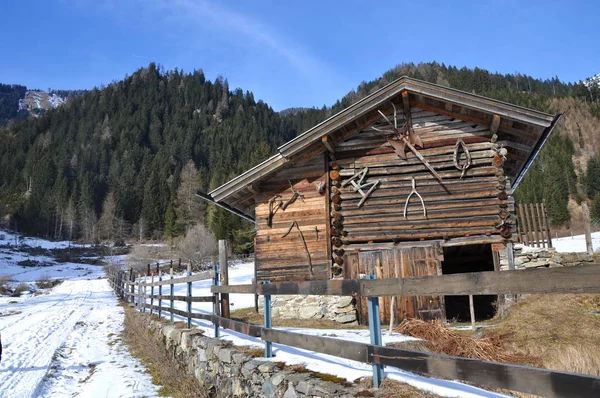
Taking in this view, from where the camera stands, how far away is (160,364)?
850 centimetres

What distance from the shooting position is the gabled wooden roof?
11375 mm

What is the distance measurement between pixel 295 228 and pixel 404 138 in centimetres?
422

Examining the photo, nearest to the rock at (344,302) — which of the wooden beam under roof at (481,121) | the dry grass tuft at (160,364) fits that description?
the dry grass tuft at (160,364)

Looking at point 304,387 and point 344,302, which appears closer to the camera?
point 304,387

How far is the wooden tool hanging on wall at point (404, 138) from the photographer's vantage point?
485 inches

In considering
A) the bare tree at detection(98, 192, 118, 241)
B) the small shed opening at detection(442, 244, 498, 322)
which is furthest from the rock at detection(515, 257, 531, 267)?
the bare tree at detection(98, 192, 118, 241)

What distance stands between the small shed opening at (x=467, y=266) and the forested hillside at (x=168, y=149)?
139 ft

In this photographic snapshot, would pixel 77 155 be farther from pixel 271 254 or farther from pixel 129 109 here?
pixel 271 254

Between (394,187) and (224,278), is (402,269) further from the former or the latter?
(224,278)

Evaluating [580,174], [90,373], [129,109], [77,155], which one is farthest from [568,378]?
[129,109]

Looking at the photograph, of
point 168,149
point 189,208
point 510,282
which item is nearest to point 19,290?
point 510,282

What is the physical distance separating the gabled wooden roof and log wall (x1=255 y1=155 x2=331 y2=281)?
392 millimetres

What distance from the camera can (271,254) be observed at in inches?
516

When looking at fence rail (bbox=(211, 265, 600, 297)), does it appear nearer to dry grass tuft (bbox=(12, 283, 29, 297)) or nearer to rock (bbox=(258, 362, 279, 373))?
rock (bbox=(258, 362, 279, 373))
